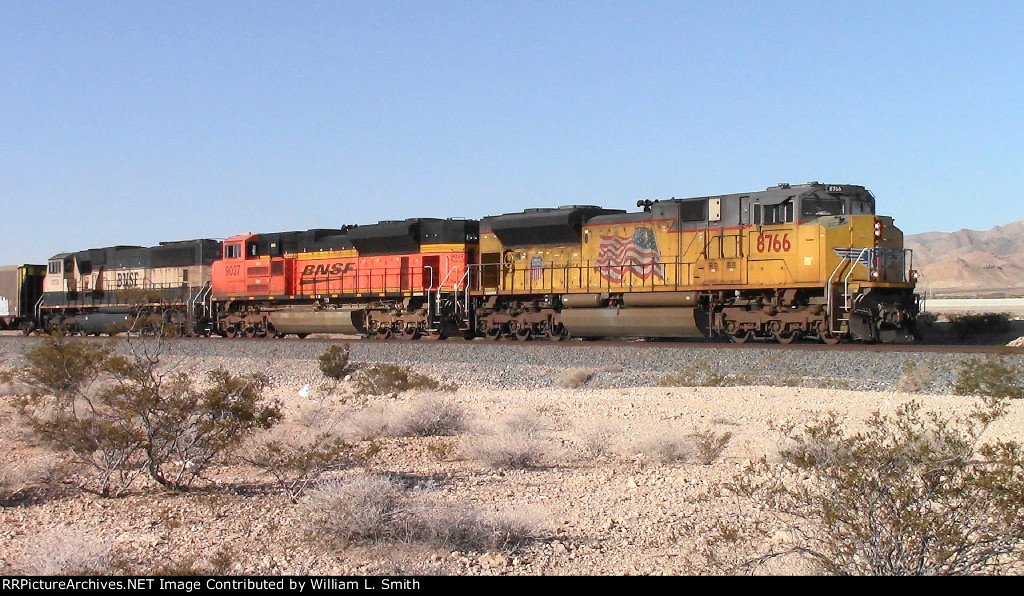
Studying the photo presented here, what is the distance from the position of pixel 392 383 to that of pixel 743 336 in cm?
798

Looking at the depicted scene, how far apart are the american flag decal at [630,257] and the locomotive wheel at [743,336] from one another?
207 centimetres

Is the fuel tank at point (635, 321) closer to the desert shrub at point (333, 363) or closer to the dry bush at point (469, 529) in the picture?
the desert shrub at point (333, 363)

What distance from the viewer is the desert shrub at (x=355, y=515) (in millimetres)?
6812

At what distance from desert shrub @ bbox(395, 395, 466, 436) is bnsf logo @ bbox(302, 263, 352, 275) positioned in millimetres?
14928

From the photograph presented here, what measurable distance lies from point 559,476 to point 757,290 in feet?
38.6

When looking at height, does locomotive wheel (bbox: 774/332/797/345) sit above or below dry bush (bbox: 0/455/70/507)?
above

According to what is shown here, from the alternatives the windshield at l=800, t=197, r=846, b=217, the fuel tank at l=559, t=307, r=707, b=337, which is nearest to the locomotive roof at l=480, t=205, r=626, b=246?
the fuel tank at l=559, t=307, r=707, b=337

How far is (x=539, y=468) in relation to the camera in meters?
9.83

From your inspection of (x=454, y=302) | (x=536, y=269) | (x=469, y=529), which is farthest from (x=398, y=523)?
(x=454, y=302)

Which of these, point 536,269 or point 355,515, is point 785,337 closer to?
point 536,269

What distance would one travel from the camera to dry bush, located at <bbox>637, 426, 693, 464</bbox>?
9992 millimetres

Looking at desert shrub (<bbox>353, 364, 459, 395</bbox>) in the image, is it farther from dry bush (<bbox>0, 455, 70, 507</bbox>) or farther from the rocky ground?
dry bush (<bbox>0, 455, 70, 507</bbox>)

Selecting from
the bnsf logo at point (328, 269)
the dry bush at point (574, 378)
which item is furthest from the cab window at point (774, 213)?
the bnsf logo at point (328, 269)

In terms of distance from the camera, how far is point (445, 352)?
2012 centimetres
